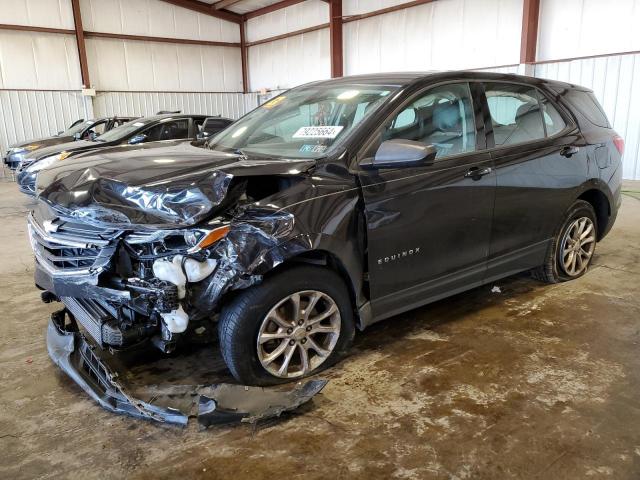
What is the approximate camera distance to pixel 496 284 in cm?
404

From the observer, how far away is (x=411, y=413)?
7.66 feet

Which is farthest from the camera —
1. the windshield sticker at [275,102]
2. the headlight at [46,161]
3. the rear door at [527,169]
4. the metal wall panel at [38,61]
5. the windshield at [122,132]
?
the metal wall panel at [38,61]

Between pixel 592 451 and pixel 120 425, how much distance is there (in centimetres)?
207

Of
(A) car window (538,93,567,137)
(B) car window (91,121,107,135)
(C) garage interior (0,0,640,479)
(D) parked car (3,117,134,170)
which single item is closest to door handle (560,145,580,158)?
(A) car window (538,93,567,137)

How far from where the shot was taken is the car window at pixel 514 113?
321cm

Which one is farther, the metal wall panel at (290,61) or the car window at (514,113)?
the metal wall panel at (290,61)

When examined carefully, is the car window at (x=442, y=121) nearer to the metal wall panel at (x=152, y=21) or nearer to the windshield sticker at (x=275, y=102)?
the windshield sticker at (x=275, y=102)

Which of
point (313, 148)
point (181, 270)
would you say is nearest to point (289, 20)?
point (313, 148)

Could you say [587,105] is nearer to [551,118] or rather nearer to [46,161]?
[551,118]

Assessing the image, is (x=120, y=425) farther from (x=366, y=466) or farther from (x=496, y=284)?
(x=496, y=284)

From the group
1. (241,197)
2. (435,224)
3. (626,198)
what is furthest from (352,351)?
(626,198)

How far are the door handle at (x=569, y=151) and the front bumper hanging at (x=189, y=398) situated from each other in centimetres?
246

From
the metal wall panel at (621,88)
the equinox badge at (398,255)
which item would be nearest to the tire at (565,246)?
the equinox badge at (398,255)

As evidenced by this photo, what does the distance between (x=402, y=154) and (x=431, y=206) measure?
1.54ft
